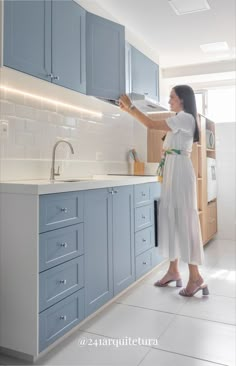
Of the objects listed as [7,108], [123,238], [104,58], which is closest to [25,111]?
[7,108]

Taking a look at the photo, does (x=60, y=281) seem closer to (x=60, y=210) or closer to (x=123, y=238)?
(x=60, y=210)

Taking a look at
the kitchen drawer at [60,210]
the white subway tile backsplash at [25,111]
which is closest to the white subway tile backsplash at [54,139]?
the white subway tile backsplash at [25,111]

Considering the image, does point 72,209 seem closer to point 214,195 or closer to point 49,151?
point 49,151

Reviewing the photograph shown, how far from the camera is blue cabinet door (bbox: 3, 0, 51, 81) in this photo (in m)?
1.80

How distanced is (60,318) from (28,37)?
1624mm

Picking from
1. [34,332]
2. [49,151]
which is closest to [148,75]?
[49,151]

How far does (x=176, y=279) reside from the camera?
2848 millimetres

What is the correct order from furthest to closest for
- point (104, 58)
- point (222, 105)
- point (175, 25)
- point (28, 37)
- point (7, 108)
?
point (222, 105), point (175, 25), point (104, 58), point (7, 108), point (28, 37)

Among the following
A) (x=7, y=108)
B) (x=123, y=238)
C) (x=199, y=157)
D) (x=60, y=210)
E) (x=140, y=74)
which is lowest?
(x=123, y=238)

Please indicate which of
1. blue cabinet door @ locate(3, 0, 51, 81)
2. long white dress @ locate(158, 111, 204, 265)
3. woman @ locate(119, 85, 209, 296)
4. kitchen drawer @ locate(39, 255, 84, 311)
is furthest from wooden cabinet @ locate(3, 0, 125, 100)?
kitchen drawer @ locate(39, 255, 84, 311)

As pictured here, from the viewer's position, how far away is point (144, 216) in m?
2.93

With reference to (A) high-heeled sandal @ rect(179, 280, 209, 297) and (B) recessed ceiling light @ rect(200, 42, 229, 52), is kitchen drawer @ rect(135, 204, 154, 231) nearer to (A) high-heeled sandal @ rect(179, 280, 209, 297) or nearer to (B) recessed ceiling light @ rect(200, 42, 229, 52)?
(A) high-heeled sandal @ rect(179, 280, 209, 297)

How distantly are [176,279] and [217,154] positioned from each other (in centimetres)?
267

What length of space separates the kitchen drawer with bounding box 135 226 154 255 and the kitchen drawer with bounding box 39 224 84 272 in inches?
34.3
